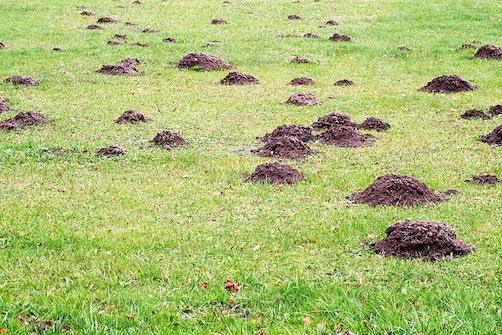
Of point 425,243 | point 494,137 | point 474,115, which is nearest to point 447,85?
point 474,115

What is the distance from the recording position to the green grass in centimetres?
723

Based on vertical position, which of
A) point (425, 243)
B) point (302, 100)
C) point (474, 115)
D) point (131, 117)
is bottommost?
point (302, 100)

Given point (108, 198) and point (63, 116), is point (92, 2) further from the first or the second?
point (108, 198)

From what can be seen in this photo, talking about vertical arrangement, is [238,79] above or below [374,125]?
below

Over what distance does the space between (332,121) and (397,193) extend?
17.3ft

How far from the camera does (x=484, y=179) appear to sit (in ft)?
38.9

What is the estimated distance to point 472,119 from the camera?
16.4m

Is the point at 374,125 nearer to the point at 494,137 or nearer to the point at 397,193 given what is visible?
the point at 494,137

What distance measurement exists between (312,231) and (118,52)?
16.5 metres

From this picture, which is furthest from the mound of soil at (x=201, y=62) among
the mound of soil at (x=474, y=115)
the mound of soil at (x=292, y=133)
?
the mound of soil at (x=474, y=115)

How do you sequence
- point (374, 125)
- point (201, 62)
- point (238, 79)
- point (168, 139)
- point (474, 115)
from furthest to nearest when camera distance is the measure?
point (201, 62) < point (238, 79) < point (474, 115) < point (374, 125) < point (168, 139)

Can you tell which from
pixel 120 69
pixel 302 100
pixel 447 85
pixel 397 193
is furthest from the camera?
pixel 120 69

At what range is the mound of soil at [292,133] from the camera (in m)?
14.7

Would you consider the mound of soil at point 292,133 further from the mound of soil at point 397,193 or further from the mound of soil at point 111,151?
the mound of soil at point 397,193
